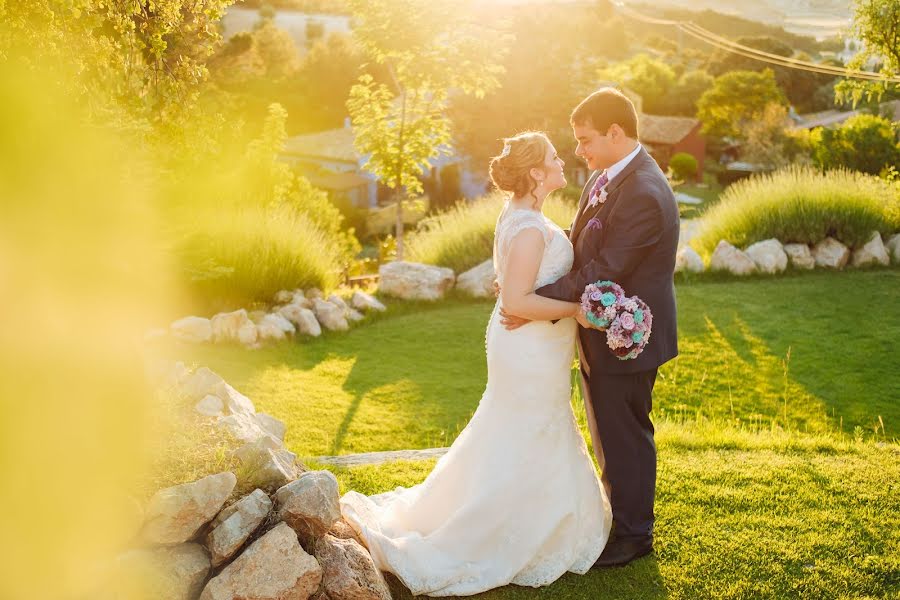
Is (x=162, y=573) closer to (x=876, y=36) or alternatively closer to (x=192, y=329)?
(x=192, y=329)

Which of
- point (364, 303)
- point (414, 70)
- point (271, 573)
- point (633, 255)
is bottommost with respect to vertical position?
point (364, 303)

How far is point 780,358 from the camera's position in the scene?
9.12 meters

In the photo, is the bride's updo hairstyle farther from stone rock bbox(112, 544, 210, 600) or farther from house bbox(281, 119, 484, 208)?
house bbox(281, 119, 484, 208)

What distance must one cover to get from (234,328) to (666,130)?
41.0 m

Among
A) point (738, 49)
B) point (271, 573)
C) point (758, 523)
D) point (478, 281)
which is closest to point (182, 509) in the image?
point (271, 573)

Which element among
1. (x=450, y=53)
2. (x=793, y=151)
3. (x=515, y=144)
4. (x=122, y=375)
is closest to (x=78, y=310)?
(x=122, y=375)

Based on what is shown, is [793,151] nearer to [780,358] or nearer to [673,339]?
[780,358]

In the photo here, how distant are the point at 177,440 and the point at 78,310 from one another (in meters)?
0.92

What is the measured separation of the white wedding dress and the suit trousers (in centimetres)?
14

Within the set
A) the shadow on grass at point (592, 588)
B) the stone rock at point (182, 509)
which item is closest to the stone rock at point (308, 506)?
the stone rock at point (182, 509)

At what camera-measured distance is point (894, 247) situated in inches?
498

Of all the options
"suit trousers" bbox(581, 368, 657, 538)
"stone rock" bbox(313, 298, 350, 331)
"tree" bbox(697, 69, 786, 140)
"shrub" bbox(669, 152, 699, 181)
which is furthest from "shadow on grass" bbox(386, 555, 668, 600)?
"tree" bbox(697, 69, 786, 140)

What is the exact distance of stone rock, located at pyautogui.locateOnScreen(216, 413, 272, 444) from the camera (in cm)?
438

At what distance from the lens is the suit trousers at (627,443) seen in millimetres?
4316
